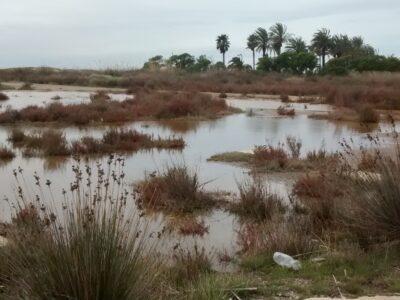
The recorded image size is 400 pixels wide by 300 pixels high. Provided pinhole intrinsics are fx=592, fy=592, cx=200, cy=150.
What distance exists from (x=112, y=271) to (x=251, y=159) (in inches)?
411

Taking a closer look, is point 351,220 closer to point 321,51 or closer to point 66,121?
point 66,121

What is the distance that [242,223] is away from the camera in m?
8.69

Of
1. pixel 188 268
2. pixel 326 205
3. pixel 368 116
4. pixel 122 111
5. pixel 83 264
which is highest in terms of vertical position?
pixel 83 264

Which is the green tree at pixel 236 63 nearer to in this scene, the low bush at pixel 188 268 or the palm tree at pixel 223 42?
the palm tree at pixel 223 42

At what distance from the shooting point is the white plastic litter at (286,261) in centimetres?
571

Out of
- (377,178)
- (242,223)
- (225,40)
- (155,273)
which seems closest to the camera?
(155,273)

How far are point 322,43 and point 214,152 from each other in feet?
214

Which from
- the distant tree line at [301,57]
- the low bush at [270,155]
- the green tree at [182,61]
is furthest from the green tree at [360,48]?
the low bush at [270,155]

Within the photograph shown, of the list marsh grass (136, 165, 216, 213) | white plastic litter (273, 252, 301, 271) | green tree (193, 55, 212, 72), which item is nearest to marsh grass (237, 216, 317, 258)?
white plastic litter (273, 252, 301, 271)

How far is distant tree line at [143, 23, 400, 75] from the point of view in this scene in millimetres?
60750

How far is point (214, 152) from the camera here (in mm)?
16156

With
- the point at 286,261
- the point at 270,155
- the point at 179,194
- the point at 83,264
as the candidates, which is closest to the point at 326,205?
the point at 286,261

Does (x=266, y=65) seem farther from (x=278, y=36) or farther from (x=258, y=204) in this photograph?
(x=258, y=204)

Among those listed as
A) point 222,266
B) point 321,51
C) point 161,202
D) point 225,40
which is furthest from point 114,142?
point 225,40
